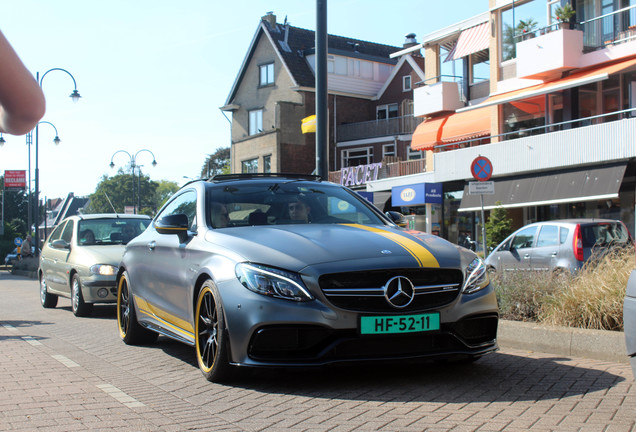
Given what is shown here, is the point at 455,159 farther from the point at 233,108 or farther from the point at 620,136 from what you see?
the point at 233,108

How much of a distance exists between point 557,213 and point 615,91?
4.64 meters

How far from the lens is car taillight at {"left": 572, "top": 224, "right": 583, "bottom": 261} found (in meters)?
14.3

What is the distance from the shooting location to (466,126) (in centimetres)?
3322

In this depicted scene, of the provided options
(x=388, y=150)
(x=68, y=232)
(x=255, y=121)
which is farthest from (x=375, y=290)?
(x=255, y=121)

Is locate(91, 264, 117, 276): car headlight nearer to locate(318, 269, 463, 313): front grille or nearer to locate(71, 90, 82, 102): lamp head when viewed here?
locate(318, 269, 463, 313): front grille

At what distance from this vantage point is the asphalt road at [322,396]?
4637 mm

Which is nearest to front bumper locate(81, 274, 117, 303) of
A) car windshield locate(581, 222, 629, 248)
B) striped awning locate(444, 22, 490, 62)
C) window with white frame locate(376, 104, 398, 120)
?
car windshield locate(581, 222, 629, 248)

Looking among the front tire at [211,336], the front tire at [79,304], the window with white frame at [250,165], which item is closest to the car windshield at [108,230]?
the front tire at [79,304]

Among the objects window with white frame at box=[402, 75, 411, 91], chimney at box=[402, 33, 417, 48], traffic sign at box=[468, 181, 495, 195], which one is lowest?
traffic sign at box=[468, 181, 495, 195]

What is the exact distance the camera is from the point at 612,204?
25750 mm

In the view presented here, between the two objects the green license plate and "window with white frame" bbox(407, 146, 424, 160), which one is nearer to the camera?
the green license plate

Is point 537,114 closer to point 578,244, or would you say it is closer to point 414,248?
point 578,244

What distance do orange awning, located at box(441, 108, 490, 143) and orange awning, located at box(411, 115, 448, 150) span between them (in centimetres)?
35

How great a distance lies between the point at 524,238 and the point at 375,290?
37.0 ft
